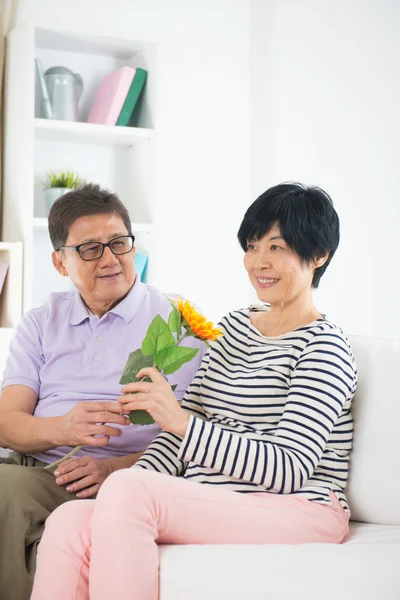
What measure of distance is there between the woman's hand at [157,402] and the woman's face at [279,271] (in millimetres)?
345

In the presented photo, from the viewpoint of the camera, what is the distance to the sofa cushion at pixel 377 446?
5.48 ft

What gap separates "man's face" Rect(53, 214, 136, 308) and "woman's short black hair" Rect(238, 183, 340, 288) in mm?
469

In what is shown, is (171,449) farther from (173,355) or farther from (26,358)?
(26,358)

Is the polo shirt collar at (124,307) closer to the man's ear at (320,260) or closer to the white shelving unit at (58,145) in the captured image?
the man's ear at (320,260)

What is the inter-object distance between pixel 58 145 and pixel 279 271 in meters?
2.16

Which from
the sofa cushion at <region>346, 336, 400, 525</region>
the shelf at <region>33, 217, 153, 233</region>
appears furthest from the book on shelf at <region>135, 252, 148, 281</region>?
the sofa cushion at <region>346, 336, 400, 525</region>

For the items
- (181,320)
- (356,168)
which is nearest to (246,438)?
(181,320)

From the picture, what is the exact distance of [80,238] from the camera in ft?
6.95

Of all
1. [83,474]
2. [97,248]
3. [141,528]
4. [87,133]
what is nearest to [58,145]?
[87,133]

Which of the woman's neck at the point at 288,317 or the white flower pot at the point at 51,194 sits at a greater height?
the white flower pot at the point at 51,194

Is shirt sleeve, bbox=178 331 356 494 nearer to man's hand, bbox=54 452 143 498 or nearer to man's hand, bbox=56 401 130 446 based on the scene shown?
man's hand, bbox=56 401 130 446

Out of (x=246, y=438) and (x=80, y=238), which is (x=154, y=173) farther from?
(x=246, y=438)

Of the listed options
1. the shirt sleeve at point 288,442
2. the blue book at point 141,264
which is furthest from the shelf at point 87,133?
the shirt sleeve at point 288,442

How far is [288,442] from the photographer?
1521 millimetres
